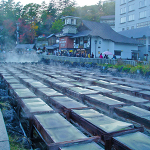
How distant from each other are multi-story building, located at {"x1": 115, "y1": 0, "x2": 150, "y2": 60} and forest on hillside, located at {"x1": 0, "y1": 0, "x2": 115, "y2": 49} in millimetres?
8322

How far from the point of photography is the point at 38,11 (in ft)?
186

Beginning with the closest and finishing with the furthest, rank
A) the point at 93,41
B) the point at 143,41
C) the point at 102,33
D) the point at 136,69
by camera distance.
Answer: the point at 136,69 < the point at 93,41 < the point at 102,33 < the point at 143,41

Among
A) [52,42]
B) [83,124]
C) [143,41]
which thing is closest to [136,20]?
[143,41]

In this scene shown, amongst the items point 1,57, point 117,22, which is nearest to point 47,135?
point 1,57

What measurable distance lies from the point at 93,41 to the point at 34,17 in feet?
108

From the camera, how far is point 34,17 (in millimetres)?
54500

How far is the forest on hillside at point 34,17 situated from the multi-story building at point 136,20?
8322 millimetres

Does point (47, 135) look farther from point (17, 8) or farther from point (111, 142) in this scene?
point (17, 8)

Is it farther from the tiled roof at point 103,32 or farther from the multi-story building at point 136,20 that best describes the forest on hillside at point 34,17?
the tiled roof at point 103,32

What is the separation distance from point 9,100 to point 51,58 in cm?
1856

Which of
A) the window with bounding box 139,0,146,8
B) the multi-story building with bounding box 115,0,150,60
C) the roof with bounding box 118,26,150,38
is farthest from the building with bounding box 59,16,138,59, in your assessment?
the window with bounding box 139,0,146,8

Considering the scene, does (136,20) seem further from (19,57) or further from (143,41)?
(19,57)

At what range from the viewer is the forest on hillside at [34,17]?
4800cm

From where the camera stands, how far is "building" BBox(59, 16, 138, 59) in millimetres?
28000
